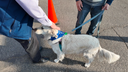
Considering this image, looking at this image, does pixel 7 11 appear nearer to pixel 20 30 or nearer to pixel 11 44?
pixel 20 30

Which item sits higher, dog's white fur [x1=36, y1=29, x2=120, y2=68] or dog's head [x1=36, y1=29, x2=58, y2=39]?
dog's head [x1=36, y1=29, x2=58, y2=39]

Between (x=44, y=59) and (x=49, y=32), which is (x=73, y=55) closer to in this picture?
(x=44, y=59)

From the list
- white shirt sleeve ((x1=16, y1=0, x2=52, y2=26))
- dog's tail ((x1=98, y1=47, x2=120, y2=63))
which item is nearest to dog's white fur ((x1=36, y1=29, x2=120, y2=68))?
dog's tail ((x1=98, y1=47, x2=120, y2=63))

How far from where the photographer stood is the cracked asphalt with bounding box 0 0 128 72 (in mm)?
2379

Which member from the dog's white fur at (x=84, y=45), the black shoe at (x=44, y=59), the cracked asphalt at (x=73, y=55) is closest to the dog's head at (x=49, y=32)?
the dog's white fur at (x=84, y=45)

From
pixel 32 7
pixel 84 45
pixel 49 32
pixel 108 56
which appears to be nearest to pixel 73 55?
pixel 84 45

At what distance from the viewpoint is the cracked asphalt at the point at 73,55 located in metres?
2.38

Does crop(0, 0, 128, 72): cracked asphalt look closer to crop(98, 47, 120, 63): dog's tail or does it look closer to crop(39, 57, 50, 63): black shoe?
crop(39, 57, 50, 63): black shoe

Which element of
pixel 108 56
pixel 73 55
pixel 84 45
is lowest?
pixel 73 55

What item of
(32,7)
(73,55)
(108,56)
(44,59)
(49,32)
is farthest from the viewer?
(73,55)

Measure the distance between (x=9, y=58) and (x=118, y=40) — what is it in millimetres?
3747

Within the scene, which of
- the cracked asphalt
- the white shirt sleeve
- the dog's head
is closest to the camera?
the white shirt sleeve

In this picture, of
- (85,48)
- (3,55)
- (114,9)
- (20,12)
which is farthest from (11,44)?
(114,9)

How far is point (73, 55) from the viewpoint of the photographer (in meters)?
2.63
